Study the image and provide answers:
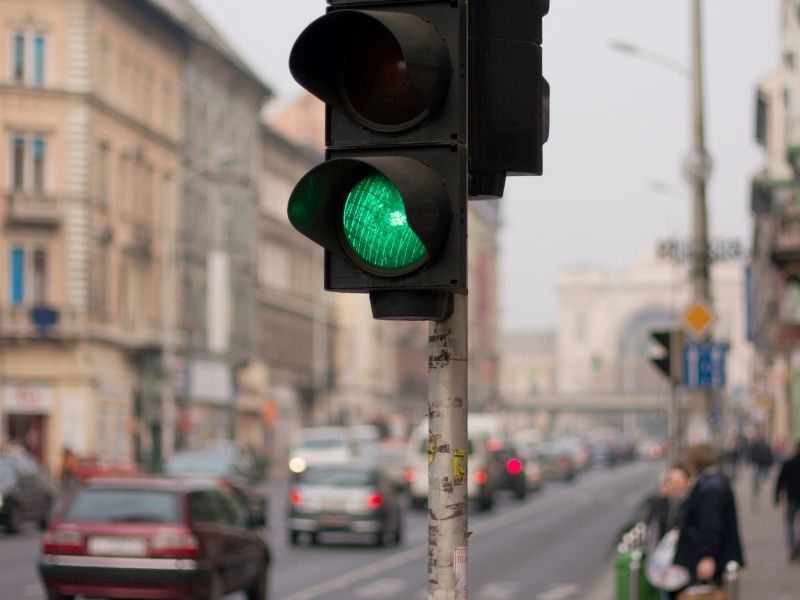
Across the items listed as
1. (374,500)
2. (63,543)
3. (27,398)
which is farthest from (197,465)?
(63,543)

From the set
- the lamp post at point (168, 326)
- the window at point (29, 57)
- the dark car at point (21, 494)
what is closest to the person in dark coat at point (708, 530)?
the dark car at point (21, 494)

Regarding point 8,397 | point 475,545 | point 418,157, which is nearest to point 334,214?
point 418,157

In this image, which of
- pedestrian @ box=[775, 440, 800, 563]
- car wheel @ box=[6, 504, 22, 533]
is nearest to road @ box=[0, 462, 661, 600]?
car wheel @ box=[6, 504, 22, 533]

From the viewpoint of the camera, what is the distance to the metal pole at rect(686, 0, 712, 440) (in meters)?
25.8

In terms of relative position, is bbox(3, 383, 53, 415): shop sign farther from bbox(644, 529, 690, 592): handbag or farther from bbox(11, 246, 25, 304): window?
bbox(644, 529, 690, 592): handbag

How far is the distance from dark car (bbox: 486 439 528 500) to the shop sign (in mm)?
15127

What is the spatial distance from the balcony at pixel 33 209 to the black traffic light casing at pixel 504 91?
54.4 meters

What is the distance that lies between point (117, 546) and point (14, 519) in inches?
667

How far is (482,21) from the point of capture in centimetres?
555

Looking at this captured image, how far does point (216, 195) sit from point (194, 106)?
4.83 m

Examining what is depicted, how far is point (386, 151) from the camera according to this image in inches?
207

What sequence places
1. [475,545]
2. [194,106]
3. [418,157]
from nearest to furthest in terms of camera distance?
[418,157] < [475,545] < [194,106]

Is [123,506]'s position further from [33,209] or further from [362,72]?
[33,209]

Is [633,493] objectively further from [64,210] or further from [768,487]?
[64,210]
